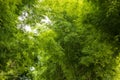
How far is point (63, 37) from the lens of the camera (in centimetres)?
1516

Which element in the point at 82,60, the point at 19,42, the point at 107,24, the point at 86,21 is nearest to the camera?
the point at 107,24

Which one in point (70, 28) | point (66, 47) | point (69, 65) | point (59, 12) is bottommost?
point (69, 65)

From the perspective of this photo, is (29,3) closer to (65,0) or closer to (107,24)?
(65,0)

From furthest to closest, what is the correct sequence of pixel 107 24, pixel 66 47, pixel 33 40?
pixel 66 47 → pixel 33 40 → pixel 107 24

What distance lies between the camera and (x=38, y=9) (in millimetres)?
11016

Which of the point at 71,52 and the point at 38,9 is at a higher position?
the point at 38,9

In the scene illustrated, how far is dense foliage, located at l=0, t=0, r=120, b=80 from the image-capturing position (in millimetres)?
8266

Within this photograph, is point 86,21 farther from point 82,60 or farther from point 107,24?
point 82,60

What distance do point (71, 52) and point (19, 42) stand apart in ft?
17.5

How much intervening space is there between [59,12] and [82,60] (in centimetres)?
273

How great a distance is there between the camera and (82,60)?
14.1m

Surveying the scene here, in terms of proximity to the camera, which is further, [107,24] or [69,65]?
[69,65]

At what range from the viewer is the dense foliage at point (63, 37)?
8.27 meters

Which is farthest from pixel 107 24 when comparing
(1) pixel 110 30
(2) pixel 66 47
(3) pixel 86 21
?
(2) pixel 66 47
